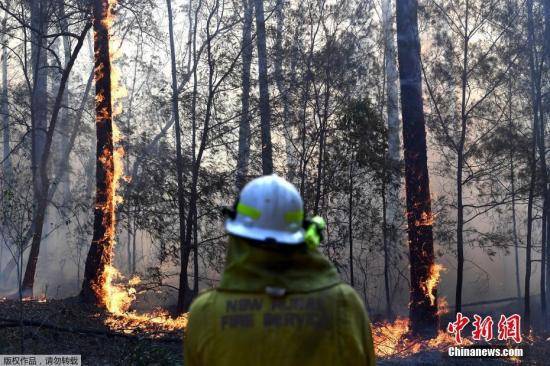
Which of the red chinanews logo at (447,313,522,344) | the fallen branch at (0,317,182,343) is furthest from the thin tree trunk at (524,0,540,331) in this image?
the fallen branch at (0,317,182,343)

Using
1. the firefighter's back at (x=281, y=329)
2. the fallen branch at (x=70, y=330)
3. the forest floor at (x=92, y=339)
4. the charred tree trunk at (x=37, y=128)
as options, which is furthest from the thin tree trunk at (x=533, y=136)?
the firefighter's back at (x=281, y=329)

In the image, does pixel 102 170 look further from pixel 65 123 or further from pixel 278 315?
pixel 65 123

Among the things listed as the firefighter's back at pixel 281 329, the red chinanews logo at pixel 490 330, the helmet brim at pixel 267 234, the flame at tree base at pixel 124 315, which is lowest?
the red chinanews logo at pixel 490 330

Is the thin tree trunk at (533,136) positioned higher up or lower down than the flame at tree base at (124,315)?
higher up

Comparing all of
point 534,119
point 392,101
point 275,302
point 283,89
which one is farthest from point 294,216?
point 392,101

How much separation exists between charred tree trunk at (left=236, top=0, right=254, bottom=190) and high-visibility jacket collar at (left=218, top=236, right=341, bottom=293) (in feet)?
42.6

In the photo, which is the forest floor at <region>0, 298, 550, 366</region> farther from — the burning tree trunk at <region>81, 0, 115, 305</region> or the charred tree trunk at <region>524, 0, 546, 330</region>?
the charred tree trunk at <region>524, 0, 546, 330</region>

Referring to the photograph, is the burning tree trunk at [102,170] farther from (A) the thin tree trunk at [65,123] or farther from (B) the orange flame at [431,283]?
(A) the thin tree trunk at [65,123]

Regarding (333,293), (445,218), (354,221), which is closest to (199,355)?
(333,293)

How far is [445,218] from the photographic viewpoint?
68.5 ft

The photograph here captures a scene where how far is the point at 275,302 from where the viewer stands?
201 centimetres

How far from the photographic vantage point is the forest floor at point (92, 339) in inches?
299

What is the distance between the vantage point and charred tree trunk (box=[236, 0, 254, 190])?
49.8 ft

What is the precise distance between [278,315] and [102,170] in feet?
40.8
